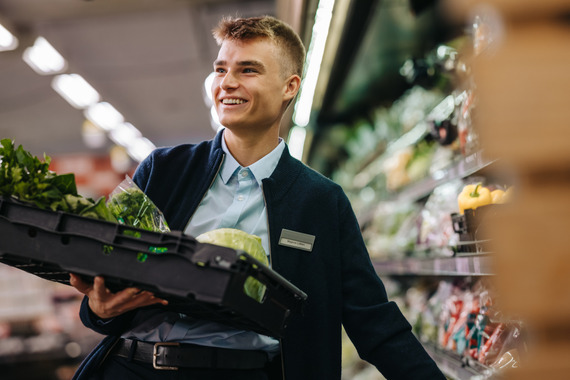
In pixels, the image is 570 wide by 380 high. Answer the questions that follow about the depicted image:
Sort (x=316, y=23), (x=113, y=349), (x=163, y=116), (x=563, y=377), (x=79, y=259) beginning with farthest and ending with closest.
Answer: (x=163, y=116) → (x=316, y=23) → (x=113, y=349) → (x=79, y=259) → (x=563, y=377)

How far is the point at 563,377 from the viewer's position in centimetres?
61

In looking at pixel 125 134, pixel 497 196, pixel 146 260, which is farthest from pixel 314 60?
pixel 125 134

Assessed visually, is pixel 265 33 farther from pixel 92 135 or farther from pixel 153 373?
pixel 92 135

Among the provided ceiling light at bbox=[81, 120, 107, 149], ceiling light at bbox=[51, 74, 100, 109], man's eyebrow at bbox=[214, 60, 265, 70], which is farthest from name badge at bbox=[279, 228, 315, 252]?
ceiling light at bbox=[81, 120, 107, 149]

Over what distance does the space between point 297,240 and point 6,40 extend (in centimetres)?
527

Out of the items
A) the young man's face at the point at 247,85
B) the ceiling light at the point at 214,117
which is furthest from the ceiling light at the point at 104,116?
the young man's face at the point at 247,85

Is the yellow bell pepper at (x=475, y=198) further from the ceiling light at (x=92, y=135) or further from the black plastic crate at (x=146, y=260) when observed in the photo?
the ceiling light at (x=92, y=135)

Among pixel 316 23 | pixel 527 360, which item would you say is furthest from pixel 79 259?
pixel 316 23

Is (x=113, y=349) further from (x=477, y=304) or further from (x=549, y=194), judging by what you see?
(x=477, y=304)

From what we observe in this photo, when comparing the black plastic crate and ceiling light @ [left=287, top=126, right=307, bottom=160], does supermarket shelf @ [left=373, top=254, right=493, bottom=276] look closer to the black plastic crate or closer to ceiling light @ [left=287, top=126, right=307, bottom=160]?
the black plastic crate

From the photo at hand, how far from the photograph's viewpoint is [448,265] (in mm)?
2299

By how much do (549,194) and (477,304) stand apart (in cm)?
202

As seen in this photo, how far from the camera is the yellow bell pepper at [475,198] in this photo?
88.0 inches

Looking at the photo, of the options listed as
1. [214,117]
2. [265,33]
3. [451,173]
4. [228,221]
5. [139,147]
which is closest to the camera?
[228,221]
